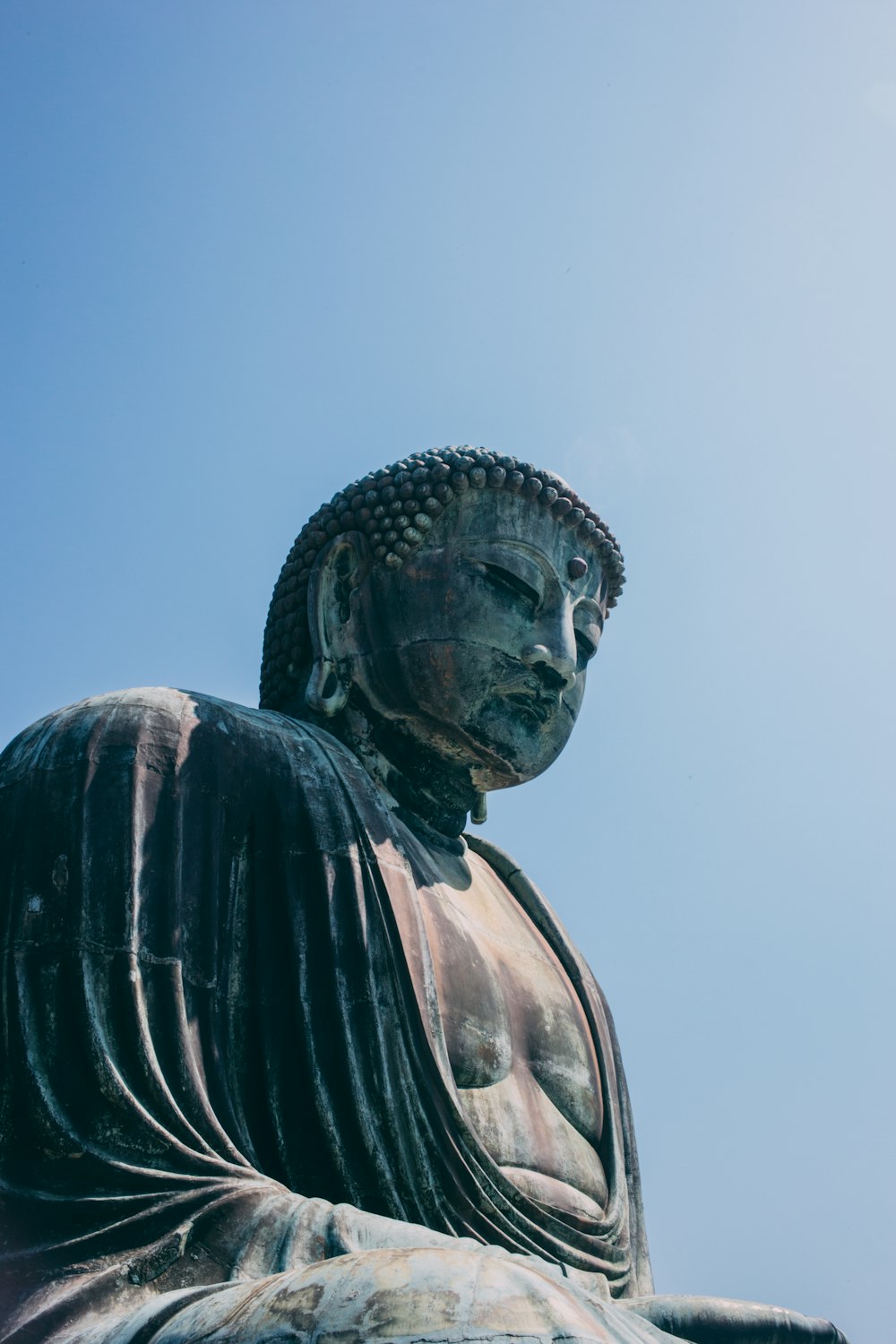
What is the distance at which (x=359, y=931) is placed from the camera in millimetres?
7246

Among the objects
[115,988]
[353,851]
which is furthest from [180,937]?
[353,851]

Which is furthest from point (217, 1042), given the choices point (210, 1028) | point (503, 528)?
point (503, 528)

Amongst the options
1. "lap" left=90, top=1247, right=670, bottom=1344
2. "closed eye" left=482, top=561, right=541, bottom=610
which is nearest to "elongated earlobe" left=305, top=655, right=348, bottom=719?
"closed eye" left=482, top=561, right=541, bottom=610

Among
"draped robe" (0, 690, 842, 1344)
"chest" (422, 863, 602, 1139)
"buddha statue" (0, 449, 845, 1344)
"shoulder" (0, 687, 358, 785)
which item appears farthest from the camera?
"chest" (422, 863, 602, 1139)

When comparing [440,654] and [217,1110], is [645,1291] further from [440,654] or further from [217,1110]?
[440,654]

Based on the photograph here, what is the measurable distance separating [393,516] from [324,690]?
92cm

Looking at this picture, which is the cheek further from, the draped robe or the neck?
the draped robe

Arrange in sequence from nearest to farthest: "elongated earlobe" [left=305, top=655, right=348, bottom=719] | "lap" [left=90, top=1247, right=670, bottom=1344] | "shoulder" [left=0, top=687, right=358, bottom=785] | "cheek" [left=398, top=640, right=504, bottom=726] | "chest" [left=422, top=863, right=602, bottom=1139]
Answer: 1. "lap" [left=90, top=1247, right=670, bottom=1344]
2. "shoulder" [left=0, top=687, right=358, bottom=785]
3. "chest" [left=422, top=863, right=602, bottom=1139]
4. "cheek" [left=398, top=640, right=504, bottom=726]
5. "elongated earlobe" [left=305, top=655, right=348, bottom=719]

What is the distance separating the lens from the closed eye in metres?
8.59

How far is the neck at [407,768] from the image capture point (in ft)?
28.3

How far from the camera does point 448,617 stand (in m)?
8.49

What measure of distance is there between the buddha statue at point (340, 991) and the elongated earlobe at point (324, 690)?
0.07 feet

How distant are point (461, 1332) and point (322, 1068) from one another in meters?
2.42

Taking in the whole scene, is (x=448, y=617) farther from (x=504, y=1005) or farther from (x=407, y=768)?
(x=504, y=1005)
